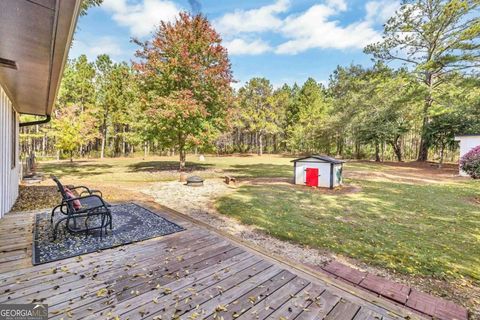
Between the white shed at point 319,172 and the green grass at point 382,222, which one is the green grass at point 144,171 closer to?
the white shed at point 319,172

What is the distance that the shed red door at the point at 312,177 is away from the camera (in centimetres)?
984

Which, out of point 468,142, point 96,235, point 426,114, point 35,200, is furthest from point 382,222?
point 426,114

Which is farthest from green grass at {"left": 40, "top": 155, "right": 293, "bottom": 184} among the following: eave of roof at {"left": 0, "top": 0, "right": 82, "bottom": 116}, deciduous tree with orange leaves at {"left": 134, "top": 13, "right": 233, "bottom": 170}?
eave of roof at {"left": 0, "top": 0, "right": 82, "bottom": 116}

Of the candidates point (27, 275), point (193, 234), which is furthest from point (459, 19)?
point (27, 275)

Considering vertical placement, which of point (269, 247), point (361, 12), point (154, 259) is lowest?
point (269, 247)

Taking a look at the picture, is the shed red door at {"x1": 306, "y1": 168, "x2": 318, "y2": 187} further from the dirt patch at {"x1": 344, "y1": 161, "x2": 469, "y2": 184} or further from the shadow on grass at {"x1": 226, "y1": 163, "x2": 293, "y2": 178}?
the dirt patch at {"x1": 344, "y1": 161, "x2": 469, "y2": 184}

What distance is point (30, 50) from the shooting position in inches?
107

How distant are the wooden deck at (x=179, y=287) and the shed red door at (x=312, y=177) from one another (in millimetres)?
7176

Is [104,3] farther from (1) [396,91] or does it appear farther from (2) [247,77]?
(2) [247,77]

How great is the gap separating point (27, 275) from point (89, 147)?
33427mm

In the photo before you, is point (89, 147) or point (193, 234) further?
point (89, 147)

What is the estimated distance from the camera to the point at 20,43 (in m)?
2.57

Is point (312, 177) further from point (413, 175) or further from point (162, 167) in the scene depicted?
point (162, 167)

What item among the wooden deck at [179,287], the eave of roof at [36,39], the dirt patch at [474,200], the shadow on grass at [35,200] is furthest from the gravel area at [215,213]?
the dirt patch at [474,200]
